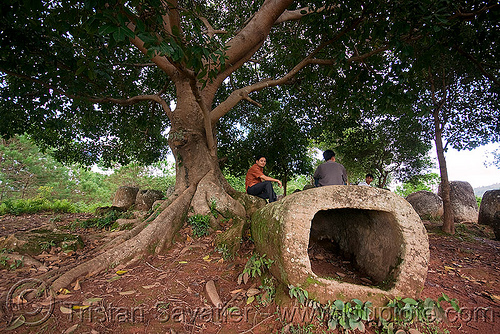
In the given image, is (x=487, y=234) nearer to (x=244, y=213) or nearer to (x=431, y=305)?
(x=431, y=305)

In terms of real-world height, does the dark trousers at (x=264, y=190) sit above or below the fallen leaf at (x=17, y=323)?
above

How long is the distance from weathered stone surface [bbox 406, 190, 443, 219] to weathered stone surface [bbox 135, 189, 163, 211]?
10.1m

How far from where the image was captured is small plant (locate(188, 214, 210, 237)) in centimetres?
415

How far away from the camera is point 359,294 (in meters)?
2.29

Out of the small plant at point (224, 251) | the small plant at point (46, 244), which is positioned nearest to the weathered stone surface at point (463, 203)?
the small plant at point (224, 251)

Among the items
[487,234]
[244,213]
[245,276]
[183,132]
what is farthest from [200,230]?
[487,234]

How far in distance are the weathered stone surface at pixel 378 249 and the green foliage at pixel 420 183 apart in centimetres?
1223

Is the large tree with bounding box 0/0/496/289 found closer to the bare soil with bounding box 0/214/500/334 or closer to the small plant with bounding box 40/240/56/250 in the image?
the bare soil with bounding box 0/214/500/334

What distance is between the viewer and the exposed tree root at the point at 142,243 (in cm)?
295

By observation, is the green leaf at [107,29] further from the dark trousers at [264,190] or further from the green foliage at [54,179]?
the green foliage at [54,179]

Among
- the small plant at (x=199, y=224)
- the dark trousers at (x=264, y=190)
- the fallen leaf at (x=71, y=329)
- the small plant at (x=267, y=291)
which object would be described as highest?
the dark trousers at (x=264, y=190)

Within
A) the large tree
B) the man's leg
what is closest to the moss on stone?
the large tree

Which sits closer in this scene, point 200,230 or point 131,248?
point 131,248

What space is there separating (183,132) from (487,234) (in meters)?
9.23
